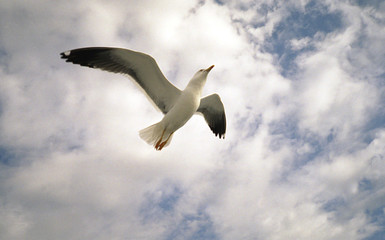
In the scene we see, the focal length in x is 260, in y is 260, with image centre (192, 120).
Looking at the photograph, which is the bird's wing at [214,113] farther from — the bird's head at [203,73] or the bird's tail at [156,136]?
the bird's tail at [156,136]

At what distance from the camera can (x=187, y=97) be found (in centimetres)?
559

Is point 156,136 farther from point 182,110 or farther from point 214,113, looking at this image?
point 214,113

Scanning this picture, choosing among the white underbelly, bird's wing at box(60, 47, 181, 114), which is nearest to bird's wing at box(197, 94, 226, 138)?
bird's wing at box(60, 47, 181, 114)

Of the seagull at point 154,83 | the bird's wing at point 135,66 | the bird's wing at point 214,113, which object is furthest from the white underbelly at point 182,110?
the bird's wing at point 214,113

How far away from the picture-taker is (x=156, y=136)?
595 centimetres

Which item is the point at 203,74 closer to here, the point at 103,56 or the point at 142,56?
the point at 142,56

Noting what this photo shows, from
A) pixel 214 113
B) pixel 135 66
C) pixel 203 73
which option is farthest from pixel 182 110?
pixel 214 113

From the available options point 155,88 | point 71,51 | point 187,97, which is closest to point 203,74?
point 187,97

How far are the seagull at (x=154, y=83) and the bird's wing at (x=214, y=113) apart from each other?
3.65 ft

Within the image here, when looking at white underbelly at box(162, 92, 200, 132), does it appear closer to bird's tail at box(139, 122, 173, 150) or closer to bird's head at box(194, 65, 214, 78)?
bird's tail at box(139, 122, 173, 150)

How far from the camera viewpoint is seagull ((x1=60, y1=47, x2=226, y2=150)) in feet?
17.4

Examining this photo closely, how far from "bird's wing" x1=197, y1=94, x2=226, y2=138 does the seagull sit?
111 centimetres

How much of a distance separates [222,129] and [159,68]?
2.72 meters

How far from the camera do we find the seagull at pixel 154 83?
530 centimetres
